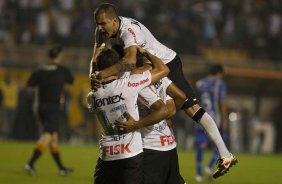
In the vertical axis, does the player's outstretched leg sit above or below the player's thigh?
below

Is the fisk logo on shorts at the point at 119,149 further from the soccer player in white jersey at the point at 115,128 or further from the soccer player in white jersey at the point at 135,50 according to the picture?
the soccer player in white jersey at the point at 135,50

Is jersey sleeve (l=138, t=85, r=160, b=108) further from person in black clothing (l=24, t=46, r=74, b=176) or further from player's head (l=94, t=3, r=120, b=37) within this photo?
person in black clothing (l=24, t=46, r=74, b=176)

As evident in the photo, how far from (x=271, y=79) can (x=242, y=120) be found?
5.17ft

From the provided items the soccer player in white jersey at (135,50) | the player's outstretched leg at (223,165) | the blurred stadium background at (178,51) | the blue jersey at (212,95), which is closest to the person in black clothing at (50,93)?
the blue jersey at (212,95)

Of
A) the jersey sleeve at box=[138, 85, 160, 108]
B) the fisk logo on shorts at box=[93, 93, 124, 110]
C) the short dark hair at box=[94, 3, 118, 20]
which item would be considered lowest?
the jersey sleeve at box=[138, 85, 160, 108]

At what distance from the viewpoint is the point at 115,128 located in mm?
7840

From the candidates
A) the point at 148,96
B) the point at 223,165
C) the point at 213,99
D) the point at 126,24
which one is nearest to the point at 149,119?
the point at 148,96

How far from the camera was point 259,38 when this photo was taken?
25547 mm

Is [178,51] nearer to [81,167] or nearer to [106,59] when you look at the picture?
[81,167]

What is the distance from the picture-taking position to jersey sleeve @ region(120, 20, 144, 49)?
9055mm

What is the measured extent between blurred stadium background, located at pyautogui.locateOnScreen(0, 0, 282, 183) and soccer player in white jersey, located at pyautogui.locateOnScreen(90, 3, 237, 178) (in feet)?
46.8

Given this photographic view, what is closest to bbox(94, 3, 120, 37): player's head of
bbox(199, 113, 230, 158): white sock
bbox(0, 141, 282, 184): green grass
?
bbox(199, 113, 230, 158): white sock

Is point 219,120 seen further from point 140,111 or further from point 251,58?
point 251,58

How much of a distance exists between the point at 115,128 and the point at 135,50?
4.23ft
